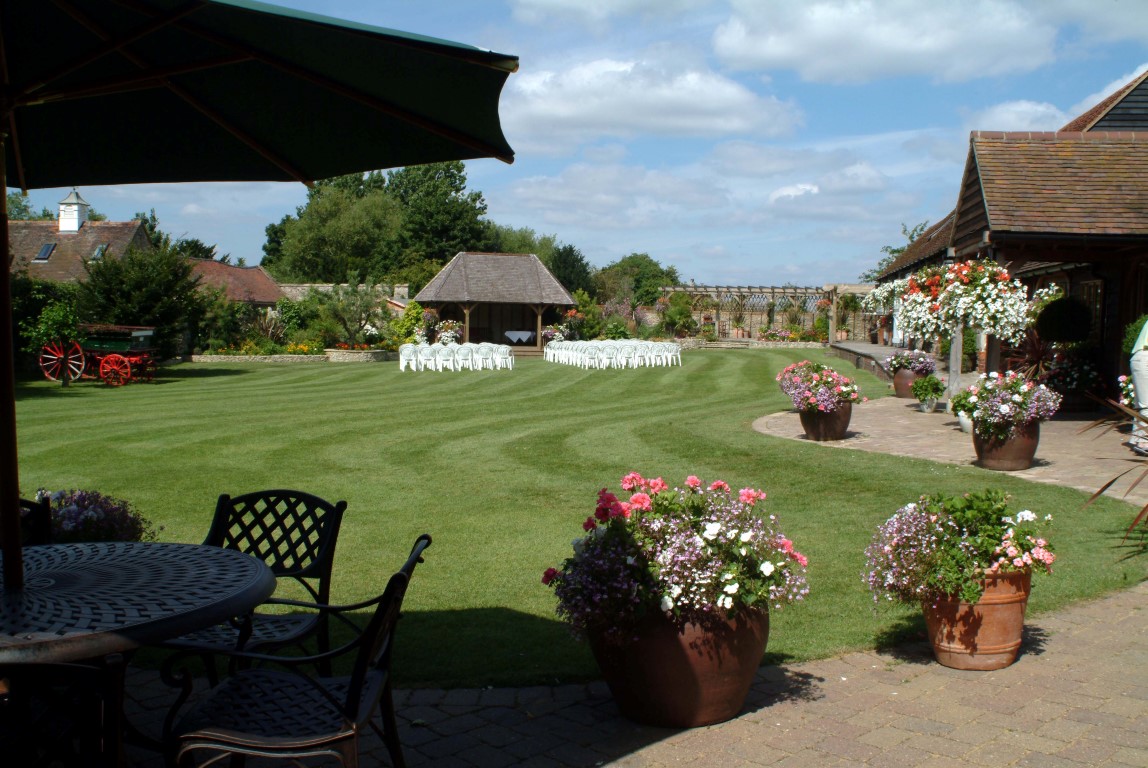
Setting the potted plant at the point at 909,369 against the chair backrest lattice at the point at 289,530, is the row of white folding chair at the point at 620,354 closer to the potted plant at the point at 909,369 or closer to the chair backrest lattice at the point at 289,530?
the potted plant at the point at 909,369

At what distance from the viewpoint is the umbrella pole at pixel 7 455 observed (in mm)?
2965

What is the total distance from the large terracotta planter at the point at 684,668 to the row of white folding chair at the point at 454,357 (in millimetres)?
25120

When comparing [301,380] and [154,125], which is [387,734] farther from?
[301,380]

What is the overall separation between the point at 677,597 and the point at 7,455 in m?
2.48

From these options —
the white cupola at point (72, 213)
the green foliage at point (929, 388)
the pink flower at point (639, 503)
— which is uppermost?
the white cupola at point (72, 213)

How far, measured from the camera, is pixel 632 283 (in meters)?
65.1

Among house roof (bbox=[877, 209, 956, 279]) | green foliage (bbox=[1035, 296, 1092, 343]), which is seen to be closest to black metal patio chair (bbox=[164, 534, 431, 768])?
green foliage (bbox=[1035, 296, 1092, 343])

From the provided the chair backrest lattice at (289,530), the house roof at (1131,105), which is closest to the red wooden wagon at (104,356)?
the chair backrest lattice at (289,530)

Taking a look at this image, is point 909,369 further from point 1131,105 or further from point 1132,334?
point 1131,105

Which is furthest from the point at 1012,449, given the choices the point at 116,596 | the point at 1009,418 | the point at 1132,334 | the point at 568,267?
the point at 568,267

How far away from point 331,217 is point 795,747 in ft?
231

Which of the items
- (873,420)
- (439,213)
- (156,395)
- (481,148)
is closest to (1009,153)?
(873,420)

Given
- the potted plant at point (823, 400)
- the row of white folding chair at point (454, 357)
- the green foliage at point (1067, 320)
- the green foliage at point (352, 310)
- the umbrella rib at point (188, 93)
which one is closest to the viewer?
the umbrella rib at point (188, 93)

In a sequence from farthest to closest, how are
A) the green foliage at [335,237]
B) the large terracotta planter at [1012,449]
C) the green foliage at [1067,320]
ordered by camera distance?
the green foliage at [335,237]
the green foliage at [1067,320]
the large terracotta planter at [1012,449]
